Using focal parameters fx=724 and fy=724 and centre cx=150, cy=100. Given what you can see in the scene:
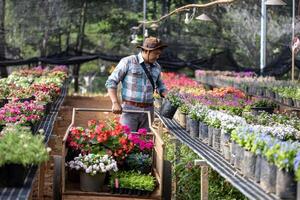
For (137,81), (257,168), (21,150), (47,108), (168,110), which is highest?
(137,81)

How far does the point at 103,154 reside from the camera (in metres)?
6.34

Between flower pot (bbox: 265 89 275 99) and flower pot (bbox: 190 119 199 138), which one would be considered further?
flower pot (bbox: 265 89 275 99)

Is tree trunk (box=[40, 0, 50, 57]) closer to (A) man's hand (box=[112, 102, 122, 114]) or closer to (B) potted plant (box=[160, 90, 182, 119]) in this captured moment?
(B) potted plant (box=[160, 90, 182, 119])

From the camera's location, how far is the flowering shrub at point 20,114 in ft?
24.0

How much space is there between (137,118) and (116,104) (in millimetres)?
431

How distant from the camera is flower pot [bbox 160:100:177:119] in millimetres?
9086

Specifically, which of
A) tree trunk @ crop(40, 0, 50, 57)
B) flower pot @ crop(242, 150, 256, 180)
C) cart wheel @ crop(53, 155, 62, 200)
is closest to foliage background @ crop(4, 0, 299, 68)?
tree trunk @ crop(40, 0, 50, 57)

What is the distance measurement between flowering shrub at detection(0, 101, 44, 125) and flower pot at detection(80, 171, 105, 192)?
1.23 metres

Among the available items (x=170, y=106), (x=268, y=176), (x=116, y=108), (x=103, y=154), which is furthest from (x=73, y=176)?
(x=170, y=106)

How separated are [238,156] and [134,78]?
6.86 feet

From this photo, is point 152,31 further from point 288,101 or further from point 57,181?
point 57,181

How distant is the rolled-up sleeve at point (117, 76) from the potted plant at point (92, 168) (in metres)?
1.23

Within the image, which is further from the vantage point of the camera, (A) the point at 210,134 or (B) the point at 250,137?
(A) the point at 210,134

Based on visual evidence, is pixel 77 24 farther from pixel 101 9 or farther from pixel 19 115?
pixel 19 115
